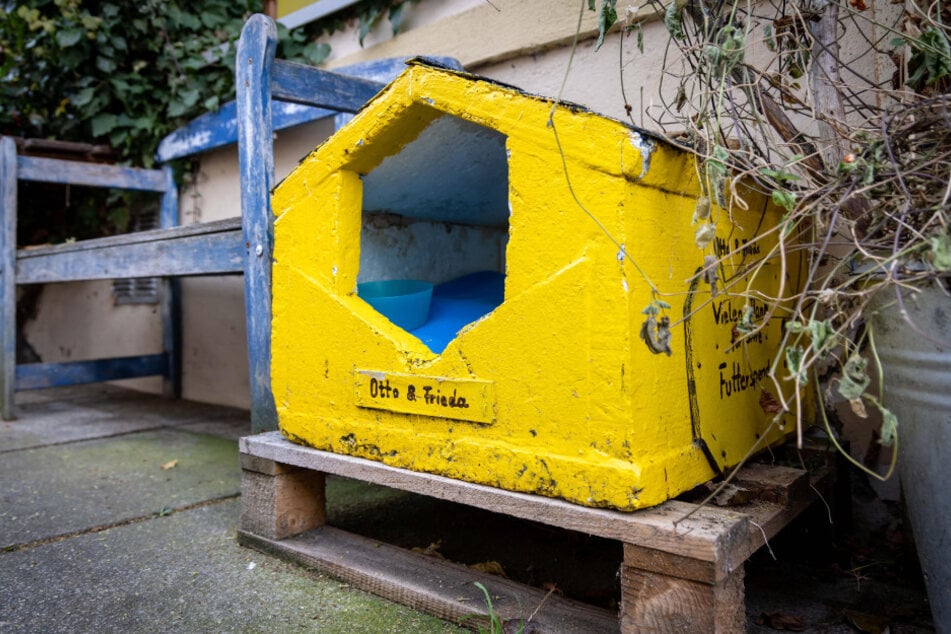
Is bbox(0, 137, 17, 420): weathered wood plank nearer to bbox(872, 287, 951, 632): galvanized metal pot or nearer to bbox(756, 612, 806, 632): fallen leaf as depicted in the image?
bbox(756, 612, 806, 632): fallen leaf

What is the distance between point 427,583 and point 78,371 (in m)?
3.41

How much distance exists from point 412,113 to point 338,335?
59 centimetres

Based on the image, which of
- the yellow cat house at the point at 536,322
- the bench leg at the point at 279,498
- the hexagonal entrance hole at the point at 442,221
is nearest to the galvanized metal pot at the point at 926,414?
the yellow cat house at the point at 536,322

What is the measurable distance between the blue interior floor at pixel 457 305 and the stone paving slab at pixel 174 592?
67cm

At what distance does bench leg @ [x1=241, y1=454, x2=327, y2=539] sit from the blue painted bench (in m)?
0.34

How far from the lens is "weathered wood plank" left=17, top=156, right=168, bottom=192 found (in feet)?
13.2

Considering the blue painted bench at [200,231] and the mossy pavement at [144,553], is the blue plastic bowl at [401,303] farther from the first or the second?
the mossy pavement at [144,553]

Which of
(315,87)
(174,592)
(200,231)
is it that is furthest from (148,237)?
(174,592)

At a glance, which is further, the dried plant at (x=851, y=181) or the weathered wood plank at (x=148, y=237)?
the weathered wood plank at (x=148, y=237)

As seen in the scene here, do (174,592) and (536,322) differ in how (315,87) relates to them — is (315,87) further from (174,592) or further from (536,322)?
(174,592)

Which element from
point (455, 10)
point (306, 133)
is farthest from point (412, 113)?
point (306, 133)

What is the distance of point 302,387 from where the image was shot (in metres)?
1.95

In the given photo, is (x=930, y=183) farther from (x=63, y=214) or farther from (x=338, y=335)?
(x=63, y=214)

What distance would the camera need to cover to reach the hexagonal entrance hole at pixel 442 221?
1.99m
